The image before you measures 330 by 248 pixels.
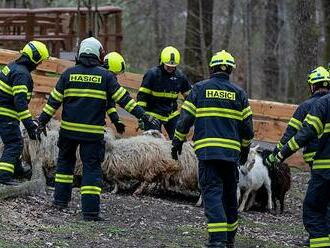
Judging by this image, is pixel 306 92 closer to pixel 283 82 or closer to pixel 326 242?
pixel 326 242

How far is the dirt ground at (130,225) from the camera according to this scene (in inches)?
329

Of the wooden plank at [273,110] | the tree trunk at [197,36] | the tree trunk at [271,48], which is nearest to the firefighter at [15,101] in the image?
the wooden plank at [273,110]

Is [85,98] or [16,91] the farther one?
[16,91]

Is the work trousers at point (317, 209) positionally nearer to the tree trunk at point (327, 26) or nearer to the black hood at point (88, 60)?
the black hood at point (88, 60)

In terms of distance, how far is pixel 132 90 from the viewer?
50.1 ft

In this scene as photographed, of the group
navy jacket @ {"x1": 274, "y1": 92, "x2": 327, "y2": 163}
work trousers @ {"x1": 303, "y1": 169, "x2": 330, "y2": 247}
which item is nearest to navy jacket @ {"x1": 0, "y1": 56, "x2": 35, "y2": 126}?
navy jacket @ {"x1": 274, "y1": 92, "x2": 327, "y2": 163}

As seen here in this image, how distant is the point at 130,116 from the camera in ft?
49.1

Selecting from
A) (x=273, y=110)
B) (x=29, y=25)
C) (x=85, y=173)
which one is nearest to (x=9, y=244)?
(x=85, y=173)

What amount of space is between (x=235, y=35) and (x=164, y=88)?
15.9m

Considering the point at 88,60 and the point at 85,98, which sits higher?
A: the point at 88,60

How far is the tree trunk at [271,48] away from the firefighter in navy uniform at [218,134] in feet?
55.6

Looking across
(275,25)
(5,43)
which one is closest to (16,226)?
(5,43)

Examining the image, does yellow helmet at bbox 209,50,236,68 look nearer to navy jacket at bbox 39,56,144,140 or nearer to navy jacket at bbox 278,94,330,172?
navy jacket at bbox 278,94,330,172

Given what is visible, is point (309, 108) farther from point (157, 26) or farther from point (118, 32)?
point (157, 26)
